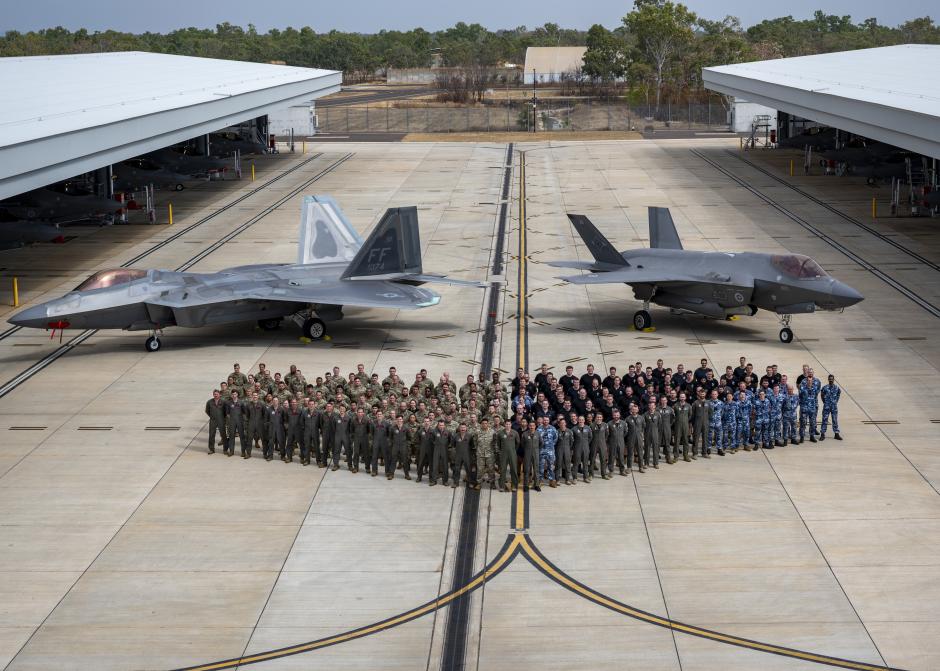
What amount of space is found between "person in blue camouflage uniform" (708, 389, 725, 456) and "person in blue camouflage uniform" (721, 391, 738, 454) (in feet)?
0.23

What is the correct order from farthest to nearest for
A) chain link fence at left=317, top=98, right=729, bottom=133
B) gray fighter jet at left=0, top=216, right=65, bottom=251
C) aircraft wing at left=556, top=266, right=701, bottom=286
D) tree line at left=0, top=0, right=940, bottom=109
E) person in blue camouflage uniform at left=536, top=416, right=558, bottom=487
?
tree line at left=0, top=0, right=940, bottom=109 → chain link fence at left=317, top=98, right=729, bottom=133 → gray fighter jet at left=0, top=216, right=65, bottom=251 → aircraft wing at left=556, top=266, right=701, bottom=286 → person in blue camouflage uniform at left=536, top=416, right=558, bottom=487

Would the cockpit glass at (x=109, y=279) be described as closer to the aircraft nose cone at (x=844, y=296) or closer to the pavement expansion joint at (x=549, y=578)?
the pavement expansion joint at (x=549, y=578)

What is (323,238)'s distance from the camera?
3038 centimetres

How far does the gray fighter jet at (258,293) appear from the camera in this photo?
26031mm

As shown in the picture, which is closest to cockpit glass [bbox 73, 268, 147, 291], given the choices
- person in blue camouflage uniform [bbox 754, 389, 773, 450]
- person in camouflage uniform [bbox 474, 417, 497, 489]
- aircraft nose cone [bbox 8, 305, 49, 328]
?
aircraft nose cone [bbox 8, 305, 49, 328]

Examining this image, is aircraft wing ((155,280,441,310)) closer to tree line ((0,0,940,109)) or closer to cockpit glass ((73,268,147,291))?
cockpit glass ((73,268,147,291))

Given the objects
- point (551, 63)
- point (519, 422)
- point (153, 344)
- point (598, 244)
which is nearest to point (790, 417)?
point (519, 422)

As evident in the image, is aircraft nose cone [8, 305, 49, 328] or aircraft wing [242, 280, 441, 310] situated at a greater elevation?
aircraft wing [242, 280, 441, 310]

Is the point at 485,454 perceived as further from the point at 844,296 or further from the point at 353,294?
the point at 844,296

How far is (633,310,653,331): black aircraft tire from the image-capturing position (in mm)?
28359

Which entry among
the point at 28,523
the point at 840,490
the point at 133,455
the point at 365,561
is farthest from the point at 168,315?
the point at 840,490

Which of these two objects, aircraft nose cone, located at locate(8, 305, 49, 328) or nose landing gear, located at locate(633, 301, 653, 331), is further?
nose landing gear, located at locate(633, 301, 653, 331)

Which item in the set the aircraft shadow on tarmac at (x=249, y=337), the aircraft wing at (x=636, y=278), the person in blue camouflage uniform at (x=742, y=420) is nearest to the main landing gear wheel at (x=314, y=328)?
the aircraft shadow on tarmac at (x=249, y=337)

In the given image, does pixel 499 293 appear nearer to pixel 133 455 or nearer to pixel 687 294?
pixel 687 294
